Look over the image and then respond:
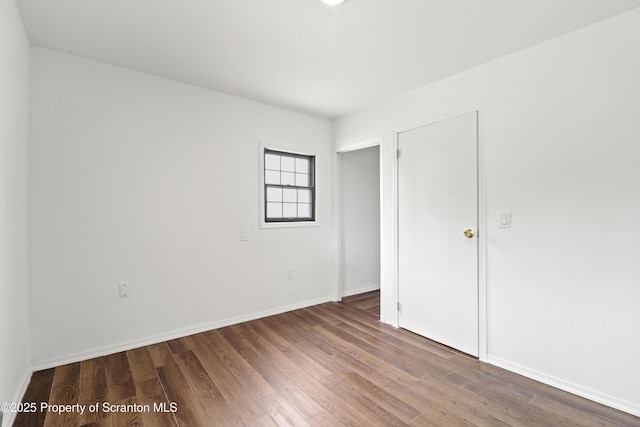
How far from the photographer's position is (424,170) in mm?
2922

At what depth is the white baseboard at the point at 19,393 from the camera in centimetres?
162

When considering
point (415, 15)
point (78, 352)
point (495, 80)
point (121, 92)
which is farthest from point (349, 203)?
point (78, 352)

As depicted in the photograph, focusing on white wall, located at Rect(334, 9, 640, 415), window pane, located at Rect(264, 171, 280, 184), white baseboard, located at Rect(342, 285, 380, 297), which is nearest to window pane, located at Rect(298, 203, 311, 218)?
window pane, located at Rect(264, 171, 280, 184)

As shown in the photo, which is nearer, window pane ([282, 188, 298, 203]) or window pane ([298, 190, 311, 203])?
window pane ([282, 188, 298, 203])

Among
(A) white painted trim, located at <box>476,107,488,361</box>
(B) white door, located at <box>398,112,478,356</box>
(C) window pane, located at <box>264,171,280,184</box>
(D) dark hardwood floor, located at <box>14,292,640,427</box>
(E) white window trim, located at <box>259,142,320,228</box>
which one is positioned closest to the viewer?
(D) dark hardwood floor, located at <box>14,292,640,427</box>

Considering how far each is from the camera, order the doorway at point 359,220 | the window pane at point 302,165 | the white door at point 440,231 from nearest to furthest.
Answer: the white door at point 440,231 → the window pane at point 302,165 → the doorway at point 359,220

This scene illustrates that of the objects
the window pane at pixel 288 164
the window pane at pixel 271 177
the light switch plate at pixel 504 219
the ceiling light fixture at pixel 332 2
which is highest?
the ceiling light fixture at pixel 332 2

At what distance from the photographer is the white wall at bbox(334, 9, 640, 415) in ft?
5.99

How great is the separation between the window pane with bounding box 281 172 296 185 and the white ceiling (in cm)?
122

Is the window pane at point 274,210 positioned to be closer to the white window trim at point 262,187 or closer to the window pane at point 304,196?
the white window trim at point 262,187

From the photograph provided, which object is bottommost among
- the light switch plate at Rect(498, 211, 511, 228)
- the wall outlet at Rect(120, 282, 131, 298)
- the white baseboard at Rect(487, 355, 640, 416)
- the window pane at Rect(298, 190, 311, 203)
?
the white baseboard at Rect(487, 355, 640, 416)

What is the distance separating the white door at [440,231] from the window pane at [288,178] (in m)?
1.41

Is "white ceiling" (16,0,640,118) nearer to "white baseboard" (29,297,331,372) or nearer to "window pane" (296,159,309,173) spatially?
"window pane" (296,159,309,173)

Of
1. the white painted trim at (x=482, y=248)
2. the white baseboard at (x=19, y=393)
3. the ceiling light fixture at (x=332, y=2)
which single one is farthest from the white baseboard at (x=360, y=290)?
the ceiling light fixture at (x=332, y=2)
